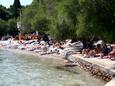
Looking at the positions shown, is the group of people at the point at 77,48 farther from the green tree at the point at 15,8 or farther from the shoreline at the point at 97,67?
the green tree at the point at 15,8

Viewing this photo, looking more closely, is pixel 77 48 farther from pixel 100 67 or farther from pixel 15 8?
pixel 15 8

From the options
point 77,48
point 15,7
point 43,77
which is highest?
point 15,7

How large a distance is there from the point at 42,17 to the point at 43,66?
27350 millimetres

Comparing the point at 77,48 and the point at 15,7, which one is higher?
the point at 15,7

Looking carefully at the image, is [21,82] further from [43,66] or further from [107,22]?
[43,66]

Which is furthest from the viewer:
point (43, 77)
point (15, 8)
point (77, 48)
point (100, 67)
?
point (15, 8)

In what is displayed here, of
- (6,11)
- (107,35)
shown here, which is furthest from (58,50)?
(6,11)

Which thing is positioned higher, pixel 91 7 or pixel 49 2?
pixel 49 2

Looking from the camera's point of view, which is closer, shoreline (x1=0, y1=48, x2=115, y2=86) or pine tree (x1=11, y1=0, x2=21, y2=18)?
shoreline (x1=0, y1=48, x2=115, y2=86)

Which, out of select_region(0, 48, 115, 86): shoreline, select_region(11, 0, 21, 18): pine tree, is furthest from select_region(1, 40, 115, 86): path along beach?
select_region(11, 0, 21, 18): pine tree

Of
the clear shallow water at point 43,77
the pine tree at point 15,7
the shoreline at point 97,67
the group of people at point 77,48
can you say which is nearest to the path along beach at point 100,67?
the shoreline at point 97,67

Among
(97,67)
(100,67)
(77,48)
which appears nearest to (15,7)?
(77,48)

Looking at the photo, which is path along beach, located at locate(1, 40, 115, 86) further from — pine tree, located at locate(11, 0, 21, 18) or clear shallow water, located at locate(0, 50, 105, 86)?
pine tree, located at locate(11, 0, 21, 18)

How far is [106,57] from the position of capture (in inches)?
1364
